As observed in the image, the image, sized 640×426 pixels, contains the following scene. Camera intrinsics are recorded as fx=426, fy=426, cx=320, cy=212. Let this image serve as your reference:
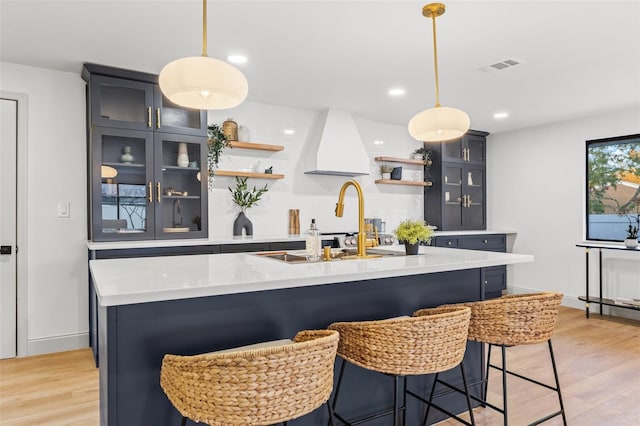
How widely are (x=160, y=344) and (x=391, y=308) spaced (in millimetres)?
1124

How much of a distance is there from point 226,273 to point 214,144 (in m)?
2.66

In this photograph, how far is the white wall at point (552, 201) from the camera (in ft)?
16.2

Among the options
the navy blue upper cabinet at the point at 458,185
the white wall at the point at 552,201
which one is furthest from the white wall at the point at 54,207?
the white wall at the point at 552,201

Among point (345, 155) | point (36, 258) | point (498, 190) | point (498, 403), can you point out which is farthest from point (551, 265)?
point (36, 258)

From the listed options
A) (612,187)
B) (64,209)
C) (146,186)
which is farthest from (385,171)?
(64,209)

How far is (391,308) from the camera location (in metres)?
2.17

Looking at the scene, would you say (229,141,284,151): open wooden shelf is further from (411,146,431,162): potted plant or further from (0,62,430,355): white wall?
(411,146,431,162): potted plant

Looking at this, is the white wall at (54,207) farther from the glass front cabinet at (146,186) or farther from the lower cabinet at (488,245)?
the lower cabinet at (488,245)

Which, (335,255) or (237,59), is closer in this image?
(335,255)

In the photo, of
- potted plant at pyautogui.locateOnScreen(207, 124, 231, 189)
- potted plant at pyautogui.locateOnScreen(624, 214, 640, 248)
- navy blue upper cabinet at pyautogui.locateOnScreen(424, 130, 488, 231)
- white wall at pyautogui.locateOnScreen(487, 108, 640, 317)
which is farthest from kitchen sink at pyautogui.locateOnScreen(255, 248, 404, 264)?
white wall at pyautogui.locateOnScreen(487, 108, 640, 317)

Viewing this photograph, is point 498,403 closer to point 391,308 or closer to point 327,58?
point 391,308

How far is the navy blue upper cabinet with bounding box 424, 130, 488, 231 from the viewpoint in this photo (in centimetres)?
583

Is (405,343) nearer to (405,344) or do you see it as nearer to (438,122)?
(405,344)

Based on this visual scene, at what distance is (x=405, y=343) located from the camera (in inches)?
64.4
